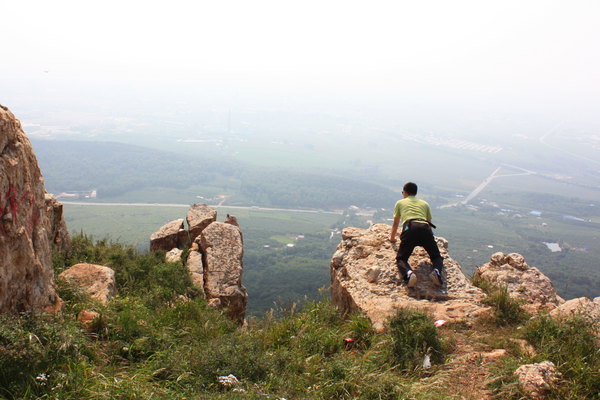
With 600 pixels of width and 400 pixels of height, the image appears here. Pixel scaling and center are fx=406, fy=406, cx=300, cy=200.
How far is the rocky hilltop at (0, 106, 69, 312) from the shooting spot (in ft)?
17.0

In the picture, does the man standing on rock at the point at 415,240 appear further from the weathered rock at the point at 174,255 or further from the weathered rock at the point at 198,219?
the weathered rock at the point at 198,219

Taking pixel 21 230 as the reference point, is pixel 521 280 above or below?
below

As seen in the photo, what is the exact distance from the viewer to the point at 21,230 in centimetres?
546

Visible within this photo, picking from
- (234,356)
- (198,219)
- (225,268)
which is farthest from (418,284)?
(198,219)

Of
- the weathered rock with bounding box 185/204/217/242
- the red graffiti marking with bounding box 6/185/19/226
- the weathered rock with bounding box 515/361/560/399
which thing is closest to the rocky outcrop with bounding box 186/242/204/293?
the weathered rock with bounding box 185/204/217/242

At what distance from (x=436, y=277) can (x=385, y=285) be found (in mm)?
1037

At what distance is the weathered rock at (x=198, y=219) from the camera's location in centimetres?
1473

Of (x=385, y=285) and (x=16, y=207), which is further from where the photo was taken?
(x=385, y=285)

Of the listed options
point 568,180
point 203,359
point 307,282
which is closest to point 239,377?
point 203,359

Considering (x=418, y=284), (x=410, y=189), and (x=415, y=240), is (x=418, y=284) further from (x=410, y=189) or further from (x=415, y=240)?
(x=410, y=189)

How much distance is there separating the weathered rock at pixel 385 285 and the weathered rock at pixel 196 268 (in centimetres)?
373

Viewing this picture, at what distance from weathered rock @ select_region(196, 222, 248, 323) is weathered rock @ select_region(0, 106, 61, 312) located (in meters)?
5.29

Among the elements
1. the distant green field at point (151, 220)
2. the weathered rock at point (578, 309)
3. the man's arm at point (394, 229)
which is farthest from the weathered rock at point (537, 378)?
the distant green field at point (151, 220)

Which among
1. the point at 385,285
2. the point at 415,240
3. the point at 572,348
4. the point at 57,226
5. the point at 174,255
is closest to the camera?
the point at 572,348
